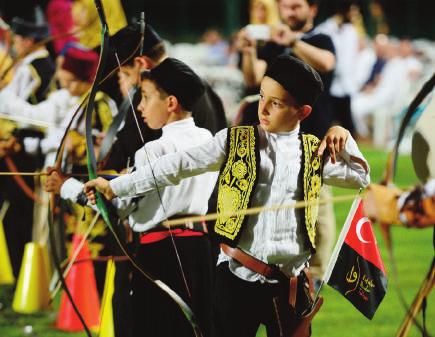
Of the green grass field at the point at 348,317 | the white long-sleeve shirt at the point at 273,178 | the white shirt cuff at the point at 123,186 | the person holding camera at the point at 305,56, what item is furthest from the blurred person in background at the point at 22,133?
the white long-sleeve shirt at the point at 273,178

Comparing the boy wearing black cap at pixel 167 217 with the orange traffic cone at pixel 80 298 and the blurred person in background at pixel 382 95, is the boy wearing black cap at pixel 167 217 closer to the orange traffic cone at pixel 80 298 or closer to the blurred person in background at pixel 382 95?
the orange traffic cone at pixel 80 298


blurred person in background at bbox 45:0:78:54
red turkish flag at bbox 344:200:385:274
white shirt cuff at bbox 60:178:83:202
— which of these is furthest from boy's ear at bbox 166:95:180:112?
blurred person in background at bbox 45:0:78:54

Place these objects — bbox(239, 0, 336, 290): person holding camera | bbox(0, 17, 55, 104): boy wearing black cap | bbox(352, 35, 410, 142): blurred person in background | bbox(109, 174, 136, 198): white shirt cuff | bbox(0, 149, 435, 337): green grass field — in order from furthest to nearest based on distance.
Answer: bbox(352, 35, 410, 142): blurred person in background, bbox(0, 17, 55, 104): boy wearing black cap, bbox(0, 149, 435, 337): green grass field, bbox(239, 0, 336, 290): person holding camera, bbox(109, 174, 136, 198): white shirt cuff

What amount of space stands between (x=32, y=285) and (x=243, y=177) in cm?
238

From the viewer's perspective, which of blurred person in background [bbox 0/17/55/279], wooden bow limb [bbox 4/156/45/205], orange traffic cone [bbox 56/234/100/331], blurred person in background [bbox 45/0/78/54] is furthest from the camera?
blurred person in background [bbox 45/0/78/54]

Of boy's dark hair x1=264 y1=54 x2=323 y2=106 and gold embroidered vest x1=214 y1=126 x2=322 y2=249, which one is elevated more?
boy's dark hair x1=264 y1=54 x2=323 y2=106

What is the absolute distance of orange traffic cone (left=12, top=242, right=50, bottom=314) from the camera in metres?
5.11

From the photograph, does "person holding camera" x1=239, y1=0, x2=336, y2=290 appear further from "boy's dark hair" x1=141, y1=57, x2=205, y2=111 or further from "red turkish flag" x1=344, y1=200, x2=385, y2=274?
"red turkish flag" x1=344, y1=200, x2=385, y2=274

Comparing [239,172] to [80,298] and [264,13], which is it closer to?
[80,298]

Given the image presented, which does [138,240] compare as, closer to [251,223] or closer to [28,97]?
[251,223]

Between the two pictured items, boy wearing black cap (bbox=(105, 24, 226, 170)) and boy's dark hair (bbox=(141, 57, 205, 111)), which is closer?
boy's dark hair (bbox=(141, 57, 205, 111))

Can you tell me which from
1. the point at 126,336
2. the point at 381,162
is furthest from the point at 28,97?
the point at 381,162

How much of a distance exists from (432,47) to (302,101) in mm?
18012

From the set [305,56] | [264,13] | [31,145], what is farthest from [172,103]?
[264,13]
